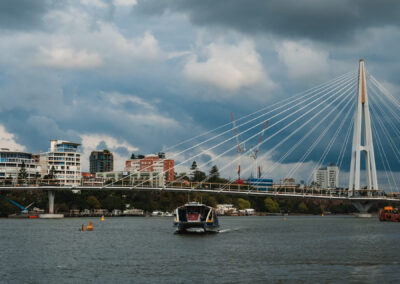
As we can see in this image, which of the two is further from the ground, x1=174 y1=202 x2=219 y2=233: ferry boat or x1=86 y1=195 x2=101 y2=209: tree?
x1=86 y1=195 x2=101 y2=209: tree

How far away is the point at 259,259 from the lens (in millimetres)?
44125

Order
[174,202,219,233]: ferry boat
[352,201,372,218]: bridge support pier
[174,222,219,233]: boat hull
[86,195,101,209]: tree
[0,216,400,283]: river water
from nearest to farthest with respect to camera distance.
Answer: [0,216,400,283]: river water, [174,202,219,233]: ferry boat, [174,222,219,233]: boat hull, [352,201,372,218]: bridge support pier, [86,195,101,209]: tree

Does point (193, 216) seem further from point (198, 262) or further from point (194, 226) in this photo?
point (198, 262)

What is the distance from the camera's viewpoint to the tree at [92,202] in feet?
570

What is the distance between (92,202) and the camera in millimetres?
174625

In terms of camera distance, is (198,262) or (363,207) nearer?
(198,262)

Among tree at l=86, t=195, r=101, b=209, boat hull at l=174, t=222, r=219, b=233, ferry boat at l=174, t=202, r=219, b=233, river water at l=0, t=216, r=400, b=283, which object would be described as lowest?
river water at l=0, t=216, r=400, b=283

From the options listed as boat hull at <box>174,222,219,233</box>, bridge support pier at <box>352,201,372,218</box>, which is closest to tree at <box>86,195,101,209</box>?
bridge support pier at <box>352,201,372,218</box>

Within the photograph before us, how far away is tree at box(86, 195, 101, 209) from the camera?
173663 millimetres

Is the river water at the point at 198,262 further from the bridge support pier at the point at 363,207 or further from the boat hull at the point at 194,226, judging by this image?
the bridge support pier at the point at 363,207

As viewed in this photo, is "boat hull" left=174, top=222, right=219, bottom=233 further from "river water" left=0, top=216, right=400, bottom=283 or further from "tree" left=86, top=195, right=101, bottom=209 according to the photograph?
"tree" left=86, top=195, right=101, bottom=209

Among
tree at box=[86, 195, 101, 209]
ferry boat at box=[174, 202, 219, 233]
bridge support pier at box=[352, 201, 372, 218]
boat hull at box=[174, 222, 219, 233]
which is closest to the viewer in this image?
ferry boat at box=[174, 202, 219, 233]

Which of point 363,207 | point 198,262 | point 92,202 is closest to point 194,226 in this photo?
point 198,262

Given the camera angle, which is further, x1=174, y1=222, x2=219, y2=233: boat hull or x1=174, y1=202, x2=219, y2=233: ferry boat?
x1=174, y1=222, x2=219, y2=233: boat hull
